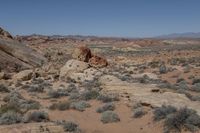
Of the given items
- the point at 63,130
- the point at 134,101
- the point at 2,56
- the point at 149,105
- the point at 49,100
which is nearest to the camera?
the point at 63,130

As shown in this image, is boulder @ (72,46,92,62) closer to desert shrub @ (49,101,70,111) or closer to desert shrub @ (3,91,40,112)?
desert shrub @ (3,91,40,112)

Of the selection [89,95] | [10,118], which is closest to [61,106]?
[89,95]

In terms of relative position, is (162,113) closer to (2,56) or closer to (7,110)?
(7,110)

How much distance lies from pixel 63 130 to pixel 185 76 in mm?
20819

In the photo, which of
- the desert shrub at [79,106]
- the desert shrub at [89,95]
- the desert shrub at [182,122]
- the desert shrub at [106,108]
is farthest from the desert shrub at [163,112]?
the desert shrub at [89,95]

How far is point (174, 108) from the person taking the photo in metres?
11.3

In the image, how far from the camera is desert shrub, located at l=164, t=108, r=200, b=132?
984cm

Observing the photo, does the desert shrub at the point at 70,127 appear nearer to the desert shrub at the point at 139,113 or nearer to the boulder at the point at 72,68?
the desert shrub at the point at 139,113

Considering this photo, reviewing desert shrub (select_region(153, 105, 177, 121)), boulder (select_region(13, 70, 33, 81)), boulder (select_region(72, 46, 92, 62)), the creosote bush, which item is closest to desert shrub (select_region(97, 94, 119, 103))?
desert shrub (select_region(153, 105, 177, 121))

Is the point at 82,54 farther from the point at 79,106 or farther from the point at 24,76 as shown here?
the point at 79,106

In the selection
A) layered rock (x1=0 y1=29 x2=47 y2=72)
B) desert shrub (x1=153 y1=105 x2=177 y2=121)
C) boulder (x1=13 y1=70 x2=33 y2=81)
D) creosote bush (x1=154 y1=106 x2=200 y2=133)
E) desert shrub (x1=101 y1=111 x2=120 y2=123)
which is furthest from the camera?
layered rock (x1=0 y1=29 x2=47 y2=72)

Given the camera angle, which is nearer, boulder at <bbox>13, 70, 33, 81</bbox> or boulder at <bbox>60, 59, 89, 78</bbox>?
boulder at <bbox>13, 70, 33, 81</bbox>

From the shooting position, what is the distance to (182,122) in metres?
9.99

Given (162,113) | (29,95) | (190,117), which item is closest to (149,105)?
(162,113)
